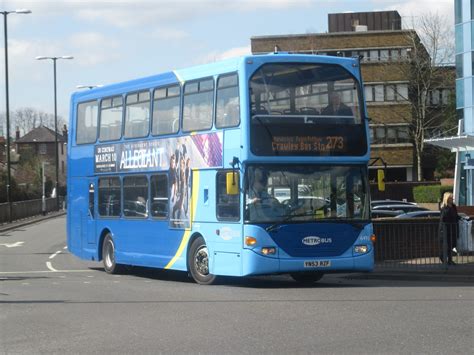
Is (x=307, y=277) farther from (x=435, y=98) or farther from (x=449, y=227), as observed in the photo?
(x=435, y=98)

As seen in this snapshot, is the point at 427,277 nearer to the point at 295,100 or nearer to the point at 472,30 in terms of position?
the point at 295,100

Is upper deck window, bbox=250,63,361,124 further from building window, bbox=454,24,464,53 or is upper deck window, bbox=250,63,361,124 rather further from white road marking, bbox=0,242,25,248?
building window, bbox=454,24,464,53

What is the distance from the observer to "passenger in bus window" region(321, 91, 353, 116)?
1677 centimetres

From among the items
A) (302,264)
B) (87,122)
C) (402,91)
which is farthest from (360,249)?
(402,91)

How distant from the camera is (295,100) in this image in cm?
1650

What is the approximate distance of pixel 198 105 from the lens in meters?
17.9

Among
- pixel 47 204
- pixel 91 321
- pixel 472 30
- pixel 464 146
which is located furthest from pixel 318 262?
pixel 47 204

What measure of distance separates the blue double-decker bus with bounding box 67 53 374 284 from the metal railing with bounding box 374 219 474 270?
12.8 feet

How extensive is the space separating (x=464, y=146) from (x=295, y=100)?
24.5 m

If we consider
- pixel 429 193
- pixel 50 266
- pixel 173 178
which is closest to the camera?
pixel 173 178

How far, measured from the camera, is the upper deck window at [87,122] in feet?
73.1

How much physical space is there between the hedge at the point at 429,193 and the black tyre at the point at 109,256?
37679 millimetres

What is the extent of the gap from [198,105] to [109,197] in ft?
15.8

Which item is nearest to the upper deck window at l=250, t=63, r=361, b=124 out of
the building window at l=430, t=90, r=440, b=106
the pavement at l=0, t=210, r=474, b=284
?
the pavement at l=0, t=210, r=474, b=284
